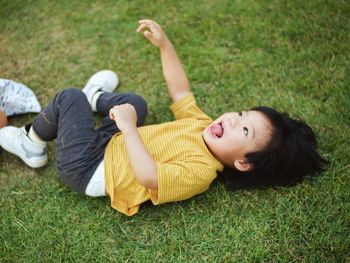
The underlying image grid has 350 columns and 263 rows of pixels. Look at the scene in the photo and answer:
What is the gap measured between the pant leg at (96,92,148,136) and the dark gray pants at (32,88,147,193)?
0.23 feet

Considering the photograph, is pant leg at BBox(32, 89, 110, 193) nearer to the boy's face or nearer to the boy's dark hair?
the boy's face

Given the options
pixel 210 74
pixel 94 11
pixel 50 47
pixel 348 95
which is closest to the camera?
pixel 348 95

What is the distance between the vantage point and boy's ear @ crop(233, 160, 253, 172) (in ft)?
6.56

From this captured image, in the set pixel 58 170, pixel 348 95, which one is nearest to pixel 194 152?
pixel 58 170

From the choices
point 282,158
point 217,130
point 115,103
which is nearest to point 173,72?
point 115,103

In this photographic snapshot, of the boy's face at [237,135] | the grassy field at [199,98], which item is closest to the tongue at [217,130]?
the boy's face at [237,135]

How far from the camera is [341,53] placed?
265 cm

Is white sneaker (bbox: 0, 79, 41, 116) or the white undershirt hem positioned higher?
white sneaker (bbox: 0, 79, 41, 116)

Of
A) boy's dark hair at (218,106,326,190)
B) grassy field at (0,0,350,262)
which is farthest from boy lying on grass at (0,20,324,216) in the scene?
grassy field at (0,0,350,262)

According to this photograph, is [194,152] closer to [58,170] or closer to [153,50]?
[58,170]

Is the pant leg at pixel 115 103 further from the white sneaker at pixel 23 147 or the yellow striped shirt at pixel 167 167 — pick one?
the white sneaker at pixel 23 147

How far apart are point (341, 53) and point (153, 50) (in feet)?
4.03

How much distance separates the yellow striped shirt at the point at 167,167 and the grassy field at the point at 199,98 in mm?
127

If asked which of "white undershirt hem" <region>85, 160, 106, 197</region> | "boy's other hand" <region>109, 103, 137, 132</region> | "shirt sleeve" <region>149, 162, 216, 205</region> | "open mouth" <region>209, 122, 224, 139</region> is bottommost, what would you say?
"white undershirt hem" <region>85, 160, 106, 197</region>
